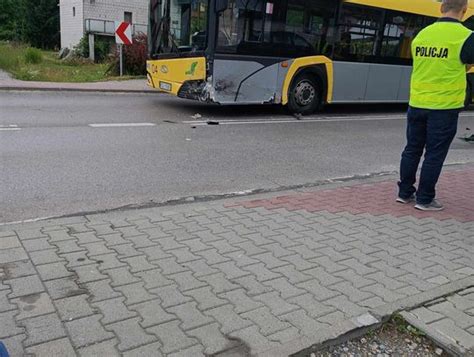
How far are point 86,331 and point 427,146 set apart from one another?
13.4ft

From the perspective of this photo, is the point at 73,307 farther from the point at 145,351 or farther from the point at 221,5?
the point at 221,5

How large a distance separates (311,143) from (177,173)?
341 centimetres

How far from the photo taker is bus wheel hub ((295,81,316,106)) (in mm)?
11688

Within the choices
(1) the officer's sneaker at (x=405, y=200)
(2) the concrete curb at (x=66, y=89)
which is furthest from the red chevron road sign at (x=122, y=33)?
(1) the officer's sneaker at (x=405, y=200)

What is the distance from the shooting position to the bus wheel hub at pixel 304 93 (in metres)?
11.7

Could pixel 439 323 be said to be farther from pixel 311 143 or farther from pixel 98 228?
Result: pixel 311 143

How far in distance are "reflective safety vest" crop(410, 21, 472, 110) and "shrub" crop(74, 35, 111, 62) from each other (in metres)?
28.3

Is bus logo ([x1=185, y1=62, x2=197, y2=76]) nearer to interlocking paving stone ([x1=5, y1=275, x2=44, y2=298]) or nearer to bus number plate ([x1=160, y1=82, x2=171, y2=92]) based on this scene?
bus number plate ([x1=160, y1=82, x2=171, y2=92])

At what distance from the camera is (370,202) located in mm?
5461

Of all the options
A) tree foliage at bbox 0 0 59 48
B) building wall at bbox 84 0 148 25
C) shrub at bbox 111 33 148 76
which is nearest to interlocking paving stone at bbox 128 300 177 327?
shrub at bbox 111 33 148 76

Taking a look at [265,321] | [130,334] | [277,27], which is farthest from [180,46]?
[130,334]

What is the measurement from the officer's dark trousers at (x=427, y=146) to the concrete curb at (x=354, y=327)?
1.93 m

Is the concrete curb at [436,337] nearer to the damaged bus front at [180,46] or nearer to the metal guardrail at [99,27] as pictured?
the damaged bus front at [180,46]

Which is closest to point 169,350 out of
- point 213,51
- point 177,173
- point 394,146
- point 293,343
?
point 293,343
